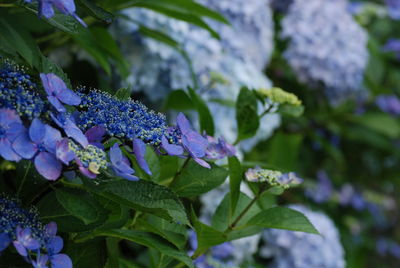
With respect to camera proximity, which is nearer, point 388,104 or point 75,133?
point 75,133

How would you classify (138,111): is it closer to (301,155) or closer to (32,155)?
(32,155)

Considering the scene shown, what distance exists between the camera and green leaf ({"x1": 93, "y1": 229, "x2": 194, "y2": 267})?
693mm

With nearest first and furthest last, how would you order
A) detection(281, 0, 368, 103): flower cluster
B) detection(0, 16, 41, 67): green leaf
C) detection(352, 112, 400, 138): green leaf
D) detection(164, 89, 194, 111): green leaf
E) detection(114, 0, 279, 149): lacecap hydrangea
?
1. detection(0, 16, 41, 67): green leaf
2. detection(164, 89, 194, 111): green leaf
3. detection(114, 0, 279, 149): lacecap hydrangea
4. detection(281, 0, 368, 103): flower cluster
5. detection(352, 112, 400, 138): green leaf

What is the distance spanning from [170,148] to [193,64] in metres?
1.01

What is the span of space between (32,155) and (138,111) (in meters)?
0.14

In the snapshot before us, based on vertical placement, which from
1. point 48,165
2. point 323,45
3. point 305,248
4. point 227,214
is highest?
point 48,165

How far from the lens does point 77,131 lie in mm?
599

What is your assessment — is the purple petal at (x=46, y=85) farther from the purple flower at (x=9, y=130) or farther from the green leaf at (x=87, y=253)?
the green leaf at (x=87, y=253)

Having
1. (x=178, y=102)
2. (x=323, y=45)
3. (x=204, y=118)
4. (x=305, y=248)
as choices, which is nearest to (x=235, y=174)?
(x=204, y=118)

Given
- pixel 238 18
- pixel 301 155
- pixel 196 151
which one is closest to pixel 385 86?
pixel 301 155

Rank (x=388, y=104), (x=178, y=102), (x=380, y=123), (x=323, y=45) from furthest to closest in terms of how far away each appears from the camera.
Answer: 1. (x=388, y=104)
2. (x=380, y=123)
3. (x=323, y=45)
4. (x=178, y=102)

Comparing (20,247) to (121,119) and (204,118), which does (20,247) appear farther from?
(204,118)

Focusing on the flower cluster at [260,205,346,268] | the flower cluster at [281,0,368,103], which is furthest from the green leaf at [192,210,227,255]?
the flower cluster at [281,0,368,103]

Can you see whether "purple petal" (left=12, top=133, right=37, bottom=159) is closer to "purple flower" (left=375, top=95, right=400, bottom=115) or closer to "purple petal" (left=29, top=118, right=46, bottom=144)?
"purple petal" (left=29, top=118, right=46, bottom=144)
